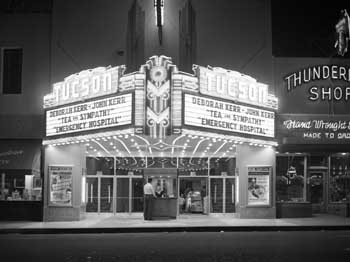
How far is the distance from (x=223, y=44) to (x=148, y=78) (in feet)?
20.1

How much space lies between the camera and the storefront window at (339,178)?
28.8m

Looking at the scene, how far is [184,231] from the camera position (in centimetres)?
2103

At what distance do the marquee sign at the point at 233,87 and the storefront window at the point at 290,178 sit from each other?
4.35 metres

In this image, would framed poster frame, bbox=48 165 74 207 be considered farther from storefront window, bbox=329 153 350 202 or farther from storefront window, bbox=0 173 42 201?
storefront window, bbox=329 153 350 202

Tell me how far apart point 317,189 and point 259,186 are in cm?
527

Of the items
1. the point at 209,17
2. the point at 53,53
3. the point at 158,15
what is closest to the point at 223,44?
the point at 209,17

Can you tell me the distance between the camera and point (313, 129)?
26.8 meters

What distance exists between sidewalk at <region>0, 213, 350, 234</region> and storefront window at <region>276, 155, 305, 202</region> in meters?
2.16

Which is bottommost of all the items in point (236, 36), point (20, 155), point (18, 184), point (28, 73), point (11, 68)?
point (18, 184)

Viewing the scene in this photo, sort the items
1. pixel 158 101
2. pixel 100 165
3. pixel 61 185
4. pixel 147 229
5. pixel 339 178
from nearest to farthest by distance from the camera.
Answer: pixel 147 229
pixel 158 101
pixel 61 185
pixel 100 165
pixel 339 178

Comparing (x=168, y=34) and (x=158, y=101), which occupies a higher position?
(x=168, y=34)

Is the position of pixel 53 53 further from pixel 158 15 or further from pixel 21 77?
pixel 158 15

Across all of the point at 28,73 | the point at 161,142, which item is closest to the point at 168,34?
the point at 161,142

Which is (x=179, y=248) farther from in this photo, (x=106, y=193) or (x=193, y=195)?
(x=106, y=193)
